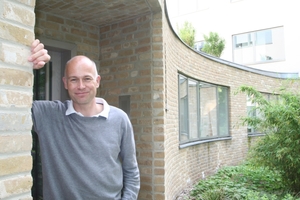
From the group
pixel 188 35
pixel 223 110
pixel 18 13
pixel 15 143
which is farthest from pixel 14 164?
pixel 188 35

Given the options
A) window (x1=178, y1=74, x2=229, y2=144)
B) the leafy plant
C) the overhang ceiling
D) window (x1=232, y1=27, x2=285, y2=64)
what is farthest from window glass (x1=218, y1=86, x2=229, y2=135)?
window (x1=232, y1=27, x2=285, y2=64)

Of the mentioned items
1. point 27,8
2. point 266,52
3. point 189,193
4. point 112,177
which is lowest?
point 189,193

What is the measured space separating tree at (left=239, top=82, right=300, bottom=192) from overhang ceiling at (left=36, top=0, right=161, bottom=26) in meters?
3.68

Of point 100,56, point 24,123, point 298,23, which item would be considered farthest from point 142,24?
point 298,23

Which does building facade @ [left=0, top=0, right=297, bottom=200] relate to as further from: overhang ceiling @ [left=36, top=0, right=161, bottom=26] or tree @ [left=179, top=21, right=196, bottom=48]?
tree @ [left=179, top=21, right=196, bottom=48]

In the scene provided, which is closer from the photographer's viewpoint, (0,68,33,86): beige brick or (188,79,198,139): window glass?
(0,68,33,86): beige brick

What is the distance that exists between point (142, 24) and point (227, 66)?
259 inches

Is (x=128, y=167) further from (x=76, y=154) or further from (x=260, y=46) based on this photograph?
(x=260, y=46)

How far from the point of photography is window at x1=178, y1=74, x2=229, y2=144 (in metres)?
7.25

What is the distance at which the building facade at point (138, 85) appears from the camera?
139cm

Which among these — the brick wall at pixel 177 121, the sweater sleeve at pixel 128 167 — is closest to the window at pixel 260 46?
the brick wall at pixel 177 121

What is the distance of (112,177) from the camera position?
207cm

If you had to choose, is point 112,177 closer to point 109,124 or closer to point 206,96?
point 109,124

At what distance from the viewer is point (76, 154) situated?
196 centimetres
